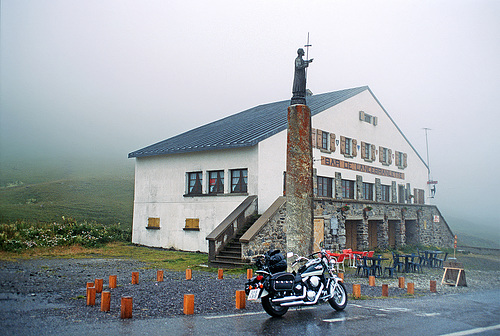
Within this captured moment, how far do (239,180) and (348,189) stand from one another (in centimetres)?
859

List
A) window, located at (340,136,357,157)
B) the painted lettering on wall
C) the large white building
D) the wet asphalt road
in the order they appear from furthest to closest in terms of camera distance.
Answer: window, located at (340,136,357,157), the painted lettering on wall, the large white building, the wet asphalt road

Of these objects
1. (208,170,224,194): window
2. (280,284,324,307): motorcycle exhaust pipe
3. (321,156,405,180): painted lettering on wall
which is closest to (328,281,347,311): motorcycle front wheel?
(280,284,324,307): motorcycle exhaust pipe

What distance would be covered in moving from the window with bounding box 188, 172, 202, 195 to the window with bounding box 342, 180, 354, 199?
8.83 m

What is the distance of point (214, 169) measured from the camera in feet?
71.4

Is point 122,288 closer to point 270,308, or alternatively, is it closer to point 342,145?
point 270,308

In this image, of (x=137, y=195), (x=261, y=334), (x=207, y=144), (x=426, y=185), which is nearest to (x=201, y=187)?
(x=207, y=144)

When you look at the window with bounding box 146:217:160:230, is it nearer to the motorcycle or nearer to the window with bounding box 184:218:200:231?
the window with bounding box 184:218:200:231

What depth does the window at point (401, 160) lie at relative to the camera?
32.0 m

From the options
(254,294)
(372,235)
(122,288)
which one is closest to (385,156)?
(372,235)

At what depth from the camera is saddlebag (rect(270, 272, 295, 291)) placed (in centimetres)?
813

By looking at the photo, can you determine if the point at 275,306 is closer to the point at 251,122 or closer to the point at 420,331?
the point at 420,331

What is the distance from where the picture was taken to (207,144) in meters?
22.1

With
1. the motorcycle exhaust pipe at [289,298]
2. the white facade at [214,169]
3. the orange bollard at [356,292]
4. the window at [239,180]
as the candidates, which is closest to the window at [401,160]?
the white facade at [214,169]

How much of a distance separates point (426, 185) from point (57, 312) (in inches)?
1271
